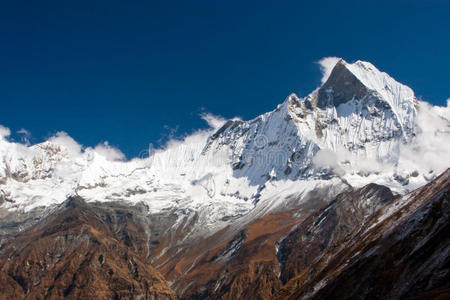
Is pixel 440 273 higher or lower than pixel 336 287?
lower

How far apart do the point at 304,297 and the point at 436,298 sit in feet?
177

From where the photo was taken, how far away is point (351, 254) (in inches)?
4198

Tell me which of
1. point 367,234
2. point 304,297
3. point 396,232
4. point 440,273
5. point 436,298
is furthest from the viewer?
point 367,234

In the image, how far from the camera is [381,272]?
78.7 meters

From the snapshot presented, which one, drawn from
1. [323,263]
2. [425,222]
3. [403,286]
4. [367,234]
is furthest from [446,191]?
[323,263]

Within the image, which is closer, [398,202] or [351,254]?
[351,254]

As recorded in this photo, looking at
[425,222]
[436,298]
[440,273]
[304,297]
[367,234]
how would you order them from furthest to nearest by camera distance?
[367,234]
[304,297]
[425,222]
[440,273]
[436,298]

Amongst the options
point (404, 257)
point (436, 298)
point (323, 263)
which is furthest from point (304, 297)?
point (436, 298)

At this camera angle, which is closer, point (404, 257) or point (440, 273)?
point (440, 273)

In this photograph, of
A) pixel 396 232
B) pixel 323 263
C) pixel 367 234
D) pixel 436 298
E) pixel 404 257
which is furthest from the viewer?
pixel 323 263

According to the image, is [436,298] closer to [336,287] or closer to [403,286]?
[403,286]

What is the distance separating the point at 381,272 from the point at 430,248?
10.4 metres

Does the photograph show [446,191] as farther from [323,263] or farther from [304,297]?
[323,263]

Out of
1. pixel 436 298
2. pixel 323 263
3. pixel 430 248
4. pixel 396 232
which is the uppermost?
pixel 323 263
